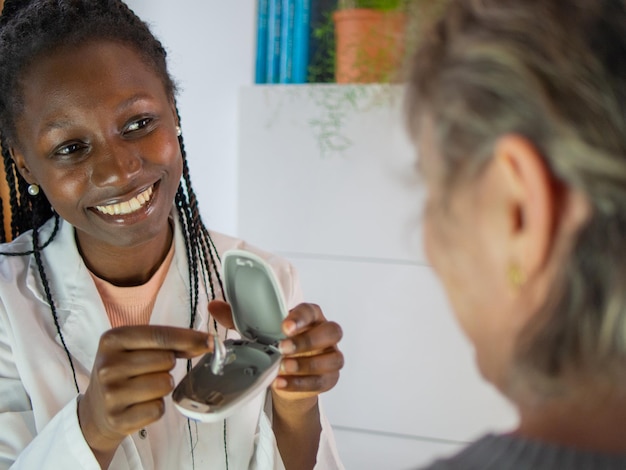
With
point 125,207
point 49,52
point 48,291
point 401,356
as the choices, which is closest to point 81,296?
point 48,291

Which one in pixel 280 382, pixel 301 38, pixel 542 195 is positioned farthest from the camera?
pixel 301 38

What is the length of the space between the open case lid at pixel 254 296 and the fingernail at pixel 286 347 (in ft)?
0.03

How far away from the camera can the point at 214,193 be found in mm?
1894

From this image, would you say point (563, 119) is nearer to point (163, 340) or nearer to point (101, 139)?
point (163, 340)

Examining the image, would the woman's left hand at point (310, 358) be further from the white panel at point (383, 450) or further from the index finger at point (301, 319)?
the white panel at point (383, 450)

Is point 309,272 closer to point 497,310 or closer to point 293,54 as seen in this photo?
point 293,54

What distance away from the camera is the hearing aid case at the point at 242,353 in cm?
67

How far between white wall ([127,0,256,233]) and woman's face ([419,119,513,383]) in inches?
53.9

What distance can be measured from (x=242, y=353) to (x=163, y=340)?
0.08m

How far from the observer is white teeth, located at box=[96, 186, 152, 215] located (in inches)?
36.9

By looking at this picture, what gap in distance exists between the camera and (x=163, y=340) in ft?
2.35

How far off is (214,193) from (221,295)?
821 mm

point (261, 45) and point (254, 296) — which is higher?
point (261, 45)

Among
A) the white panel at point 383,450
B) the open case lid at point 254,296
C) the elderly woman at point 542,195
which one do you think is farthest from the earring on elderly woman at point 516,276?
the white panel at point 383,450
